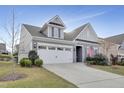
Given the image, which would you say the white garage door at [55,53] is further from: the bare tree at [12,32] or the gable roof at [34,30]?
the bare tree at [12,32]

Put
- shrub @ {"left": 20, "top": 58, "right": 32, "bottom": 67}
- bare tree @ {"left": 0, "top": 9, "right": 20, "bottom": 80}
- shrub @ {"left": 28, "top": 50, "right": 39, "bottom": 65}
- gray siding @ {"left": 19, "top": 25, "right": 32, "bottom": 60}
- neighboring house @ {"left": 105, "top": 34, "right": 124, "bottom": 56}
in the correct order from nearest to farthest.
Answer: bare tree @ {"left": 0, "top": 9, "right": 20, "bottom": 80} → shrub @ {"left": 20, "top": 58, "right": 32, "bottom": 67} → shrub @ {"left": 28, "top": 50, "right": 39, "bottom": 65} → gray siding @ {"left": 19, "top": 25, "right": 32, "bottom": 60} → neighboring house @ {"left": 105, "top": 34, "right": 124, "bottom": 56}

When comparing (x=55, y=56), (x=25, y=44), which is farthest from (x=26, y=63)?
(x=25, y=44)

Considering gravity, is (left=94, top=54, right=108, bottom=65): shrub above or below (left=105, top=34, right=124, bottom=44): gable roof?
below

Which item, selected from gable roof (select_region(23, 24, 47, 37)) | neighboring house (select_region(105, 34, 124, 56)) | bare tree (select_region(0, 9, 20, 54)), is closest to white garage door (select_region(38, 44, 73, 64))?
gable roof (select_region(23, 24, 47, 37))

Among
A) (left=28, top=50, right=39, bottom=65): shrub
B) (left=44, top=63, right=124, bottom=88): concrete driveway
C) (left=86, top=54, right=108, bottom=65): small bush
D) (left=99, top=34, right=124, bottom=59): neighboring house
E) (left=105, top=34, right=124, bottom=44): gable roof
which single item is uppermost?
(left=105, top=34, right=124, bottom=44): gable roof

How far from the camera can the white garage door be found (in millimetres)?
16823

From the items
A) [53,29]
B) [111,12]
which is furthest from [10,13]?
[111,12]

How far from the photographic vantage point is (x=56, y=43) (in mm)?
18094

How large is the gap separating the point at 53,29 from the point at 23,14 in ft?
19.0

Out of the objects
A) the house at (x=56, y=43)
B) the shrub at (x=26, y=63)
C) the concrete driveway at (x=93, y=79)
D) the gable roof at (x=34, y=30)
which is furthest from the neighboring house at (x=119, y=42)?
the shrub at (x=26, y=63)

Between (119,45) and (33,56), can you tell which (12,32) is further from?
(119,45)

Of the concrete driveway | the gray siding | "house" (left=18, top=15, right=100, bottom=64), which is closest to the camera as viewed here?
the concrete driveway

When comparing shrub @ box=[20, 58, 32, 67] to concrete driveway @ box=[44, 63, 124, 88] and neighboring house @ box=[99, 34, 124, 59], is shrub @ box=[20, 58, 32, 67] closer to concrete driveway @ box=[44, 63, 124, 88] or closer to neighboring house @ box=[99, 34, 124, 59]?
concrete driveway @ box=[44, 63, 124, 88]
